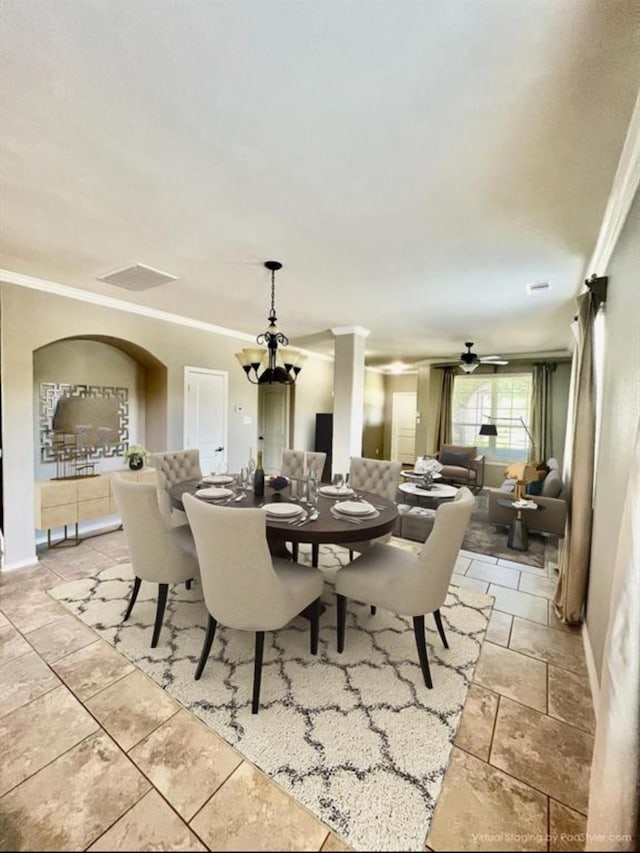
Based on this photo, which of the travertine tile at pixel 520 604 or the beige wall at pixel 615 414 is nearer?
the beige wall at pixel 615 414

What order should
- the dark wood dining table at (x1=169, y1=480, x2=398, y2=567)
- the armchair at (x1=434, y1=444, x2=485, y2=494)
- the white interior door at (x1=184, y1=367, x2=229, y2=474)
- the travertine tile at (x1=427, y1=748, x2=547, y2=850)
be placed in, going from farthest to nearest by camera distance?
the armchair at (x1=434, y1=444, x2=485, y2=494)
the white interior door at (x1=184, y1=367, x2=229, y2=474)
the dark wood dining table at (x1=169, y1=480, x2=398, y2=567)
the travertine tile at (x1=427, y1=748, x2=547, y2=850)

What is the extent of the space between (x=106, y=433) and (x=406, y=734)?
423 cm

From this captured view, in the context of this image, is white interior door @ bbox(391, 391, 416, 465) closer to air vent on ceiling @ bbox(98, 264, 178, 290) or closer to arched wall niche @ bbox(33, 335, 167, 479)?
arched wall niche @ bbox(33, 335, 167, 479)

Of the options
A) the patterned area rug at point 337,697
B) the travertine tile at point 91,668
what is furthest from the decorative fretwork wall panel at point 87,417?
the travertine tile at point 91,668

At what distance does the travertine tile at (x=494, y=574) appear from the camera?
313cm

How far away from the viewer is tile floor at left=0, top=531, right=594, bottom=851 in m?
1.18

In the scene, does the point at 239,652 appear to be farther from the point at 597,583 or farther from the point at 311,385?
the point at 311,385

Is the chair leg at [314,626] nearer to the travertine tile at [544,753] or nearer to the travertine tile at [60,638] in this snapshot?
the travertine tile at [544,753]

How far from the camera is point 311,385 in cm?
732

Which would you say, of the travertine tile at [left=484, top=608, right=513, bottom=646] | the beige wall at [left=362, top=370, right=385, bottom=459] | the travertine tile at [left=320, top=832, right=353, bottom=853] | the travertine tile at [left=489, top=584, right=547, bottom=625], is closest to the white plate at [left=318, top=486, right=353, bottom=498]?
the travertine tile at [left=484, top=608, right=513, bottom=646]

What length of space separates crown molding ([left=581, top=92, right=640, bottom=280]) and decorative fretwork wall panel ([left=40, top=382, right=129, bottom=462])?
15.9 feet

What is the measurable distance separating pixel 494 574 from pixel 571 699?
1497 mm

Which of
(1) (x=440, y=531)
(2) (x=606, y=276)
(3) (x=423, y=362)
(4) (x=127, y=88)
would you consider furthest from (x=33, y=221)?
(3) (x=423, y=362)

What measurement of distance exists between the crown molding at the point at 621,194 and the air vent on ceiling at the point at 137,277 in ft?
10.1
